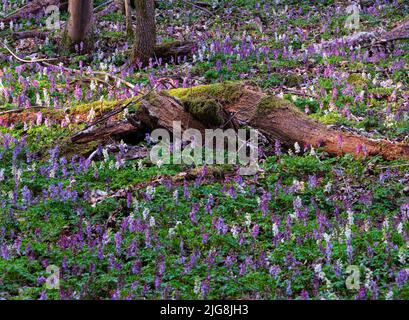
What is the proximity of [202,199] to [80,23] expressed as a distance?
9264mm

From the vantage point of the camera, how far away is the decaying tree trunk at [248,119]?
34.3 feet

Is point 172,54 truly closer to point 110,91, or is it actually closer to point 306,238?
point 110,91

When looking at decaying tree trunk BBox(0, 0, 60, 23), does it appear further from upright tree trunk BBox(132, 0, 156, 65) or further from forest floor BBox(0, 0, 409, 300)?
upright tree trunk BBox(132, 0, 156, 65)

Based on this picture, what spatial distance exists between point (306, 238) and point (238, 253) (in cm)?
80

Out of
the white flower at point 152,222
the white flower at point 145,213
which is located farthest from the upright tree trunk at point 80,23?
the white flower at point 152,222

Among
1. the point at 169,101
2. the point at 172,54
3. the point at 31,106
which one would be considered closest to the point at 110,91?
the point at 31,106

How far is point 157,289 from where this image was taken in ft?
21.9

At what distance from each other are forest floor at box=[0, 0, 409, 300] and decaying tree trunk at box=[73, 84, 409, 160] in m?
0.22

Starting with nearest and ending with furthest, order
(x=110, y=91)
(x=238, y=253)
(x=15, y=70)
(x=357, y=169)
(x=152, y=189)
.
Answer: (x=238, y=253) < (x=152, y=189) < (x=357, y=169) < (x=110, y=91) < (x=15, y=70)

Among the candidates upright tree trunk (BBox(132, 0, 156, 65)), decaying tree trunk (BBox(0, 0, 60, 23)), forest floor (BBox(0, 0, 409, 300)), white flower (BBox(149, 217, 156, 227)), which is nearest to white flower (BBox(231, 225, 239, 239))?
forest floor (BBox(0, 0, 409, 300))

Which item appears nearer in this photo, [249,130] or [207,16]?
[249,130]

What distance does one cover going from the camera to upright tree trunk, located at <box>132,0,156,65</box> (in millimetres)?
15750

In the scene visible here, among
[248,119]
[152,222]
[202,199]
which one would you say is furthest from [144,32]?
[152,222]

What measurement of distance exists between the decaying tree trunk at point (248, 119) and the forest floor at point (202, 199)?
0.22 meters
